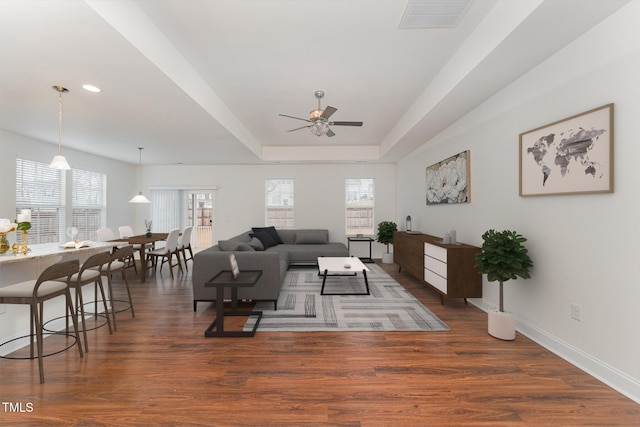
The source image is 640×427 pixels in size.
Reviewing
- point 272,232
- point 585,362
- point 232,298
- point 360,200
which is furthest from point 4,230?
point 360,200

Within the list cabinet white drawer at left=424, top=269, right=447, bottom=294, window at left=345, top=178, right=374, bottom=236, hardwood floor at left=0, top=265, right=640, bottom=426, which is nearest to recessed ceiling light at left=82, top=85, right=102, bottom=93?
hardwood floor at left=0, top=265, right=640, bottom=426

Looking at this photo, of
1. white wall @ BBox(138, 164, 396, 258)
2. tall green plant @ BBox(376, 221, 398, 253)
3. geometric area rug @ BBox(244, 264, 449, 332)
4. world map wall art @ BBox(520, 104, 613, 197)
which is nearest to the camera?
world map wall art @ BBox(520, 104, 613, 197)

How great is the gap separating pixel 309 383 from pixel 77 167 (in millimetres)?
6630

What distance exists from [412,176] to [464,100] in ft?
9.49

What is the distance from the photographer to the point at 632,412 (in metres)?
1.76

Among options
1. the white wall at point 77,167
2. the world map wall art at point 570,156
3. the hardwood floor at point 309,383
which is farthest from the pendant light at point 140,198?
the world map wall art at point 570,156

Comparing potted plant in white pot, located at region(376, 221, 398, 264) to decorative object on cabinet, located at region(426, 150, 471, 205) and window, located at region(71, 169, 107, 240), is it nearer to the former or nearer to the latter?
decorative object on cabinet, located at region(426, 150, 471, 205)

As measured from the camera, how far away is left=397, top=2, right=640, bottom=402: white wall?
6.23 feet

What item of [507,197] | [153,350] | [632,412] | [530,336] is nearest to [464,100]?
[507,197]

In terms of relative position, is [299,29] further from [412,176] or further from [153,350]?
[412,176]

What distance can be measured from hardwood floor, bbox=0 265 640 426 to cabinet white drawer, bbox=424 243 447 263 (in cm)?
96

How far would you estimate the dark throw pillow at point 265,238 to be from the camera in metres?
6.18

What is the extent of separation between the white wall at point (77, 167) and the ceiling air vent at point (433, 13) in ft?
20.3

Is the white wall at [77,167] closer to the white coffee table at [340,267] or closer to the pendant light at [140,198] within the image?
the pendant light at [140,198]
